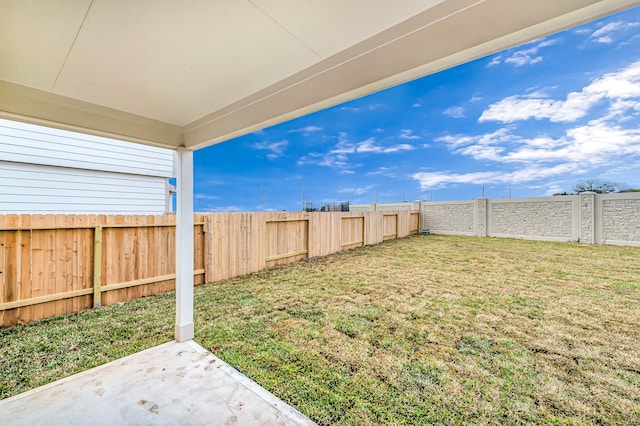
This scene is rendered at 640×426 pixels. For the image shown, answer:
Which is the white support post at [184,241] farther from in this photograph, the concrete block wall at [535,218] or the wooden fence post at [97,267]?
the concrete block wall at [535,218]

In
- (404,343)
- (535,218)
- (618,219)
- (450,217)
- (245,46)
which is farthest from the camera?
(450,217)

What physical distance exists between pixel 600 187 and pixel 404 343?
43.9 ft

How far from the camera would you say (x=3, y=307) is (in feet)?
9.84

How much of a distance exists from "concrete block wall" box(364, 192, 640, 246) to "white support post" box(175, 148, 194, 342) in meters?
12.7

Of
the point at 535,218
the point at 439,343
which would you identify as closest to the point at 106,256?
the point at 439,343

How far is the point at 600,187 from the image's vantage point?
10641 millimetres

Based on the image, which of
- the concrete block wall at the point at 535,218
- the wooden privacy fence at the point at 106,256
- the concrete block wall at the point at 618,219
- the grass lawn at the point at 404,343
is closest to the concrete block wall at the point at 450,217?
the concrete block wall at the point at 535,218

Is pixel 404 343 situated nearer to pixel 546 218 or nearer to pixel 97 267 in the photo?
pixel 97 267

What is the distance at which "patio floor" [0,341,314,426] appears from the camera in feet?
5.65

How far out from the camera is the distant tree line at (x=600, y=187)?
10.0 m

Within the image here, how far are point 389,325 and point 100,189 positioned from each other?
6929 mm

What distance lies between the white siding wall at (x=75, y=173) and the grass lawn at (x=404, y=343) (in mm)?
3642

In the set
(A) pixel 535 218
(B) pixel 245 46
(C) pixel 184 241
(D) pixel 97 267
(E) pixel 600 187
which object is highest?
(E) pixel 600 187

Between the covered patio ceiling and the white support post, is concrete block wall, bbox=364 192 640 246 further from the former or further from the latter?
the white support post
